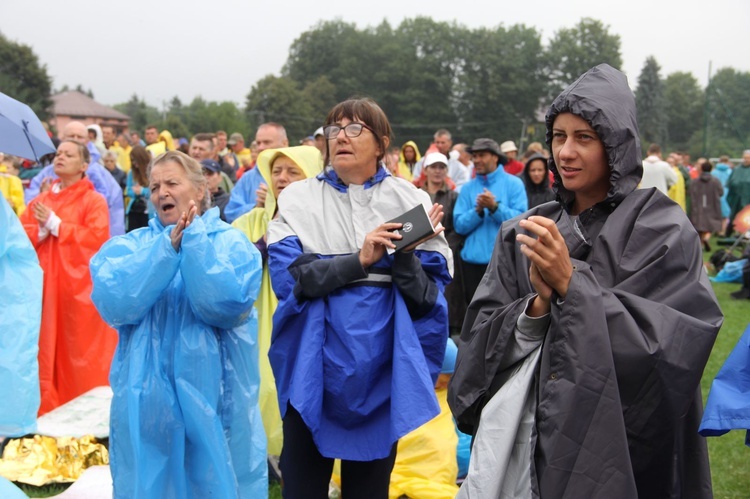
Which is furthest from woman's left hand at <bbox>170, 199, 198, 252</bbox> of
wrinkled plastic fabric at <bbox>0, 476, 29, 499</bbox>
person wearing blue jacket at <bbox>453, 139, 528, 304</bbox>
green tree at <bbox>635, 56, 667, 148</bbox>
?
green tree at <bbox>635, 56, 667, 148</bbox>

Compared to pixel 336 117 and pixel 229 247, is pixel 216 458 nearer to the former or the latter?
pixel 229 247

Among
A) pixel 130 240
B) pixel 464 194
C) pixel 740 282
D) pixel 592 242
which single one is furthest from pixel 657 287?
pixel 740 282

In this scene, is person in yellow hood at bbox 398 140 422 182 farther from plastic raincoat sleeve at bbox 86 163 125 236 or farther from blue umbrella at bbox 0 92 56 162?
blue umbrella at bbox 0 92 56 162

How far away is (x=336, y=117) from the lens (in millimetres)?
3201

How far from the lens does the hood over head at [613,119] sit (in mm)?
2107

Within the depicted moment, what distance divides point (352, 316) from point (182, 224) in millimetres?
815

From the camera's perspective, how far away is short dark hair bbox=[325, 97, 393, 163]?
3.19m

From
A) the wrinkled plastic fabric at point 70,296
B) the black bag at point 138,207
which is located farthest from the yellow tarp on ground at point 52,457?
the black bag at point 138,207

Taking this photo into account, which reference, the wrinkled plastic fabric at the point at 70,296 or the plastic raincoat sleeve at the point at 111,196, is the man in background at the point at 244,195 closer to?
the wrinkled plastic fabric at the point at 70,296

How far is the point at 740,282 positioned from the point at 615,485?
37.9ft

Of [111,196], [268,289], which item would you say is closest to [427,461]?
[268,289]

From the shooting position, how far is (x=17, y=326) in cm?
430

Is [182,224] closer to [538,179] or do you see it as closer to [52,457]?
[52,457]

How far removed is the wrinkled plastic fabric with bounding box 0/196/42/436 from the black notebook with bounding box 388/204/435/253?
253 centimetres
